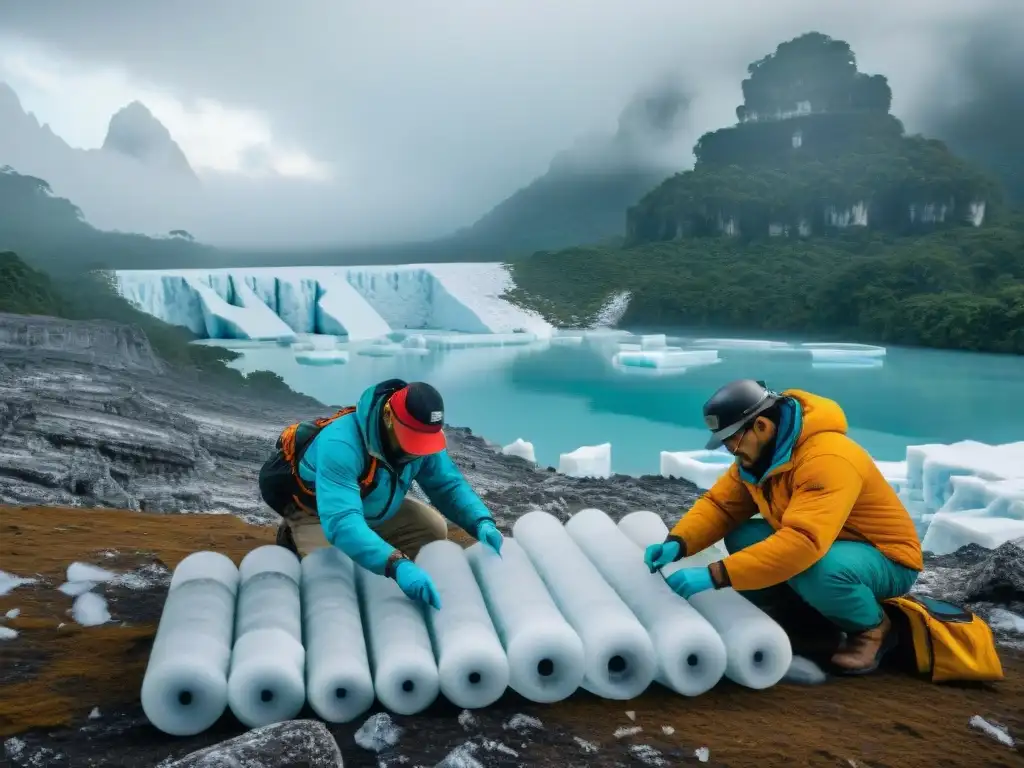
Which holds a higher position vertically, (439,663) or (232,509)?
(439,663)

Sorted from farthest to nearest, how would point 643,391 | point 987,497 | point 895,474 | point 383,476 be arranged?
point 643,391, point 895,474, point 987,497, point 383,476

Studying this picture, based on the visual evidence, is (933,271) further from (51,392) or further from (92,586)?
(92,586)

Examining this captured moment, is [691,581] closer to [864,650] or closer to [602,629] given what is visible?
[602,629]

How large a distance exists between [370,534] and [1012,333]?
28.8m

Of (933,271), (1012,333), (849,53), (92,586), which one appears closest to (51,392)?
(92,586)

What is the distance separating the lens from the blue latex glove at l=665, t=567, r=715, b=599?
2.69 m

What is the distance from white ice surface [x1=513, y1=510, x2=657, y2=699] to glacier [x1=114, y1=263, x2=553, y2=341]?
27.1 metres

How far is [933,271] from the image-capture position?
32.8m

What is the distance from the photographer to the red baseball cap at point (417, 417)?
2844 mm

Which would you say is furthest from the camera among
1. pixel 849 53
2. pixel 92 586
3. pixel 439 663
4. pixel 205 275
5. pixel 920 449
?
pixel 849 53

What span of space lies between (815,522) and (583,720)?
0.94m

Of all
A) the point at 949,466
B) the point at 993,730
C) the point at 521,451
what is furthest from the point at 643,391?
the point at 993,730

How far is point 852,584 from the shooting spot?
8.84 ft

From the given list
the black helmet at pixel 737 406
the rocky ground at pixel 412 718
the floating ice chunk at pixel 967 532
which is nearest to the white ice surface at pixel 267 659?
the rocky ground at pixel 412 718
